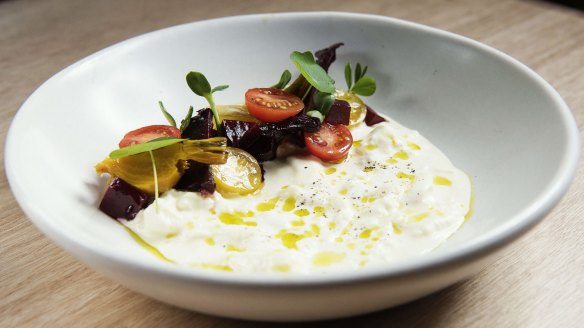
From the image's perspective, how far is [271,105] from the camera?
6.40 feet

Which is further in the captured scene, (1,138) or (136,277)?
(1,138)

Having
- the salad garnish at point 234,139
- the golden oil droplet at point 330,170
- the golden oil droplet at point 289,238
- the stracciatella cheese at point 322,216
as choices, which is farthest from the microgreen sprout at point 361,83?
the golden oil droplet at point 289,238

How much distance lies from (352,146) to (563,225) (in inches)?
24.2

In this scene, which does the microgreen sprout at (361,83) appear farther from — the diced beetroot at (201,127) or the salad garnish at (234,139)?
the diced beetroot at (201,127)

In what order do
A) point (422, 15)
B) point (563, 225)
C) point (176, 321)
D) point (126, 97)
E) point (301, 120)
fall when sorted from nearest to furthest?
point (176, 321) → point (563, 225) → point (301, 120) → point (126, 97) → point (422, 15)

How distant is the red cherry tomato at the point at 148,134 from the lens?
71.9 inches

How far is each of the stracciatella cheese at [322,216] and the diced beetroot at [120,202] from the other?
0.10 ft

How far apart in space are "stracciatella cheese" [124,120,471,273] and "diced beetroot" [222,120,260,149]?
91mm

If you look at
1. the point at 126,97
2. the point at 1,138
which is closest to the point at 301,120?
the point at 126,97

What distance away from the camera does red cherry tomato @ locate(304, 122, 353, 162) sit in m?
1.90

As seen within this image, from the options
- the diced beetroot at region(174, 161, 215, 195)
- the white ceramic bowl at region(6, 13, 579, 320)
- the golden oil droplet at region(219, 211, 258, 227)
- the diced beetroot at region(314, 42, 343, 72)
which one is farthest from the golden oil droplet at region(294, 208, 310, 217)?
the diced beetroot at region(314, 42, 343, 72)

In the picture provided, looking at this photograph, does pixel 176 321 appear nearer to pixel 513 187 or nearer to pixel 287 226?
pixel 287 226

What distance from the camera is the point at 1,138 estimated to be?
7.38 feet

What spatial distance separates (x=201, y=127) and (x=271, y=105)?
0.74 ft
